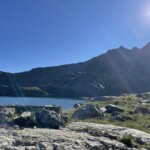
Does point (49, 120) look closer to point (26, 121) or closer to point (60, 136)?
point (26, 121)

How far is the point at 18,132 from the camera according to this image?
27125 mm

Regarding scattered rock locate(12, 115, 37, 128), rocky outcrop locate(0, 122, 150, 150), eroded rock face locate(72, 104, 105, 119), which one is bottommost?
rocky outcrop locate(0, 122, 150, 150)

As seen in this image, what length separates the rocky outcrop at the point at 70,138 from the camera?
24766 mm

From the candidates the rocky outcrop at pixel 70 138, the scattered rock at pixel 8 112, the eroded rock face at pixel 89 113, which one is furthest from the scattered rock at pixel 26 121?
the eroded rock face at pixel 89 113

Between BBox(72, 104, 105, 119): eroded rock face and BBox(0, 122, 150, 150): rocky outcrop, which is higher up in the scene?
BBox(72, 104, 105, 119): eroded rock face

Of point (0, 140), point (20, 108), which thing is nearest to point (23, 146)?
point (0, 140)

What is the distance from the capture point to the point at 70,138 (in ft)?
87.8

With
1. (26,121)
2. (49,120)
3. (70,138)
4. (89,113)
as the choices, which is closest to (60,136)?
(70,138)

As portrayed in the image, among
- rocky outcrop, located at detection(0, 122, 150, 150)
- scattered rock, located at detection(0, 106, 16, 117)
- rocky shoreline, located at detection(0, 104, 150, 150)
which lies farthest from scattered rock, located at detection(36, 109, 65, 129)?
scattered rock, located at detection(0, 106, 16, 117)

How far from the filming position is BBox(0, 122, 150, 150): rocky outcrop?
24766mm

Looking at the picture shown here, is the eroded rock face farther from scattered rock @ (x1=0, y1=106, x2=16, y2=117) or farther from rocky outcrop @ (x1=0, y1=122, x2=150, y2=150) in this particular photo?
rocky outcrop @ (x1=0, y1=122, x2=150, y2=150)

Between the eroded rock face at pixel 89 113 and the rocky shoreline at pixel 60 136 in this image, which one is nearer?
the rocky shoreline at pixel 60 136

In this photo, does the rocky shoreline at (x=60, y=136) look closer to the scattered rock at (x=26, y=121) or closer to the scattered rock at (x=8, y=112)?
the scattered rock at (x=26, y=121)

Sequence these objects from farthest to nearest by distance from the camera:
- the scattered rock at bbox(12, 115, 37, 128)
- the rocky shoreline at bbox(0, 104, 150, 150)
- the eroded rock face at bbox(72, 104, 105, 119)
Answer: the eroded rock face at bbox(72, 104, 105, 119), the scattered rock at bbox(12, 115, 37, 128), the rocky shoreline at bbox(0, 104, 150, 150)
